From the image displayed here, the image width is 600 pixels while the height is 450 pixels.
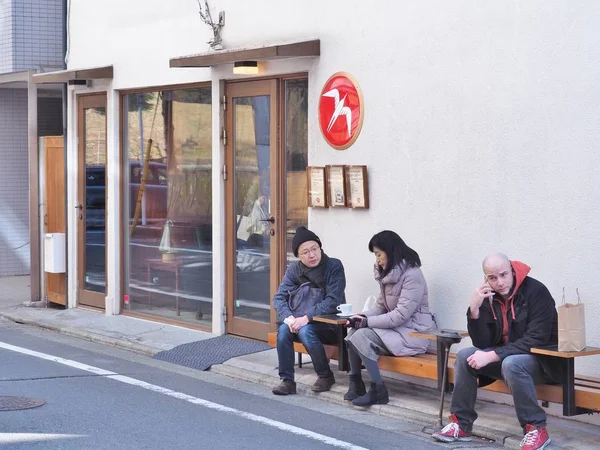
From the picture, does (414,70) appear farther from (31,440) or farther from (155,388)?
(31,440)

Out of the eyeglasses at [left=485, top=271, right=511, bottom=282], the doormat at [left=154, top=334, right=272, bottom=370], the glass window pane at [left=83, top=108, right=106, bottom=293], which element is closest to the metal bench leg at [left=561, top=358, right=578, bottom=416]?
the eyeglasses at [left=485, top=271, right=511, bottom=282]

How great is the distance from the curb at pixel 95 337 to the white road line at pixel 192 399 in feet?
3.09

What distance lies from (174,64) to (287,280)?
10.3 feet

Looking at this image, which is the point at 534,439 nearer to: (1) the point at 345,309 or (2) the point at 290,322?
(1) the point at 345,309

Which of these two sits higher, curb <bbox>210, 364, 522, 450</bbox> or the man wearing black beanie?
the man wearing black beanie

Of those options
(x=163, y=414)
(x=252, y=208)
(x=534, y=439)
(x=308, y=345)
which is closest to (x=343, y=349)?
(x=308, y=345)

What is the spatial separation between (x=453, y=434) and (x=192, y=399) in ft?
7.56

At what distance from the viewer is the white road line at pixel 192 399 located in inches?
294

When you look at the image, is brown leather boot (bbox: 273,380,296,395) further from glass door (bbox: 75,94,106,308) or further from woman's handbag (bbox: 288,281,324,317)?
glass door (bbox: 75,94,106,308)

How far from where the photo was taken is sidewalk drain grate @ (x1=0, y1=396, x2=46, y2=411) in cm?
817

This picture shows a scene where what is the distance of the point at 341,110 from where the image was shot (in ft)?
33.1

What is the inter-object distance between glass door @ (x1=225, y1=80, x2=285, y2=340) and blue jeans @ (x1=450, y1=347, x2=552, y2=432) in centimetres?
373

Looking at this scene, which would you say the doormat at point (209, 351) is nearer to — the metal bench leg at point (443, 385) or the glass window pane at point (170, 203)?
the glass window pane at point (170, 203)

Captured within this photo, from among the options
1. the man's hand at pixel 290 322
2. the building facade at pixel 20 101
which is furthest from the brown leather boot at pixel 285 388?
the building facade at pixel 20 101
